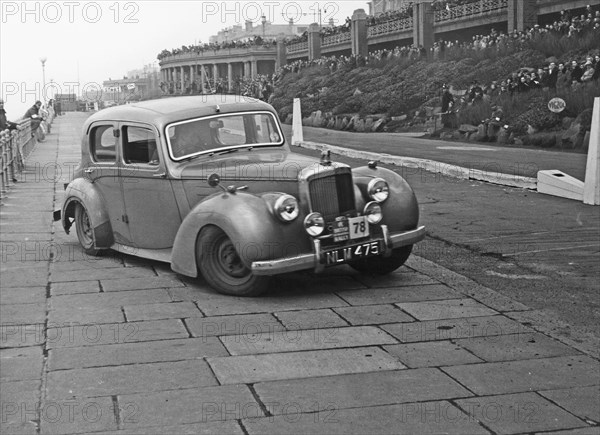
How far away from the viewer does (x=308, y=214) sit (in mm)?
7559

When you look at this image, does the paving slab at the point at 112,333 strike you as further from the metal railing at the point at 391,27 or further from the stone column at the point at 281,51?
the stone column at the point at 281,51

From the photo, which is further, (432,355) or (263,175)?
(263,175)

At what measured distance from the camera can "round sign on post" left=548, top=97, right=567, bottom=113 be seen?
22.4 meters

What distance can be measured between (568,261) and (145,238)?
3941 mm

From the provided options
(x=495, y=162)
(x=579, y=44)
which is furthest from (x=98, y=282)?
(x=579, y=44)

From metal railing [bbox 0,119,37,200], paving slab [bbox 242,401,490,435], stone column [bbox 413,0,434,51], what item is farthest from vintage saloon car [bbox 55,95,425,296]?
stone column [bbox 413,0,434,51]

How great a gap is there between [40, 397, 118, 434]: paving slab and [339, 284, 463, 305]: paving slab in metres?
2.80

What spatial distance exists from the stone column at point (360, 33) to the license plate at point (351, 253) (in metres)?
46.3

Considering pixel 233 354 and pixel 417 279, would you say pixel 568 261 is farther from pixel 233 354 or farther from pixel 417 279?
pixel 233 354

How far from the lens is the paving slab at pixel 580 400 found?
484 cm

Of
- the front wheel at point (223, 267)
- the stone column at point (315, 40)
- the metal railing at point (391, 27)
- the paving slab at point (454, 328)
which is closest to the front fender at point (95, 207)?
the front wheel at point (223, 267)

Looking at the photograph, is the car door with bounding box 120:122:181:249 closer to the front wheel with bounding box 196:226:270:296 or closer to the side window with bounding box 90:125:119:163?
the side window with bounding box 90:125:119:163

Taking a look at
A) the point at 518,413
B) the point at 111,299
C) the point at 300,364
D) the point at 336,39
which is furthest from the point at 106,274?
the point at 336,39

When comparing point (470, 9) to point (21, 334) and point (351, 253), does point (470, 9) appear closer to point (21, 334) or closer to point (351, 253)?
point (351, 253)
